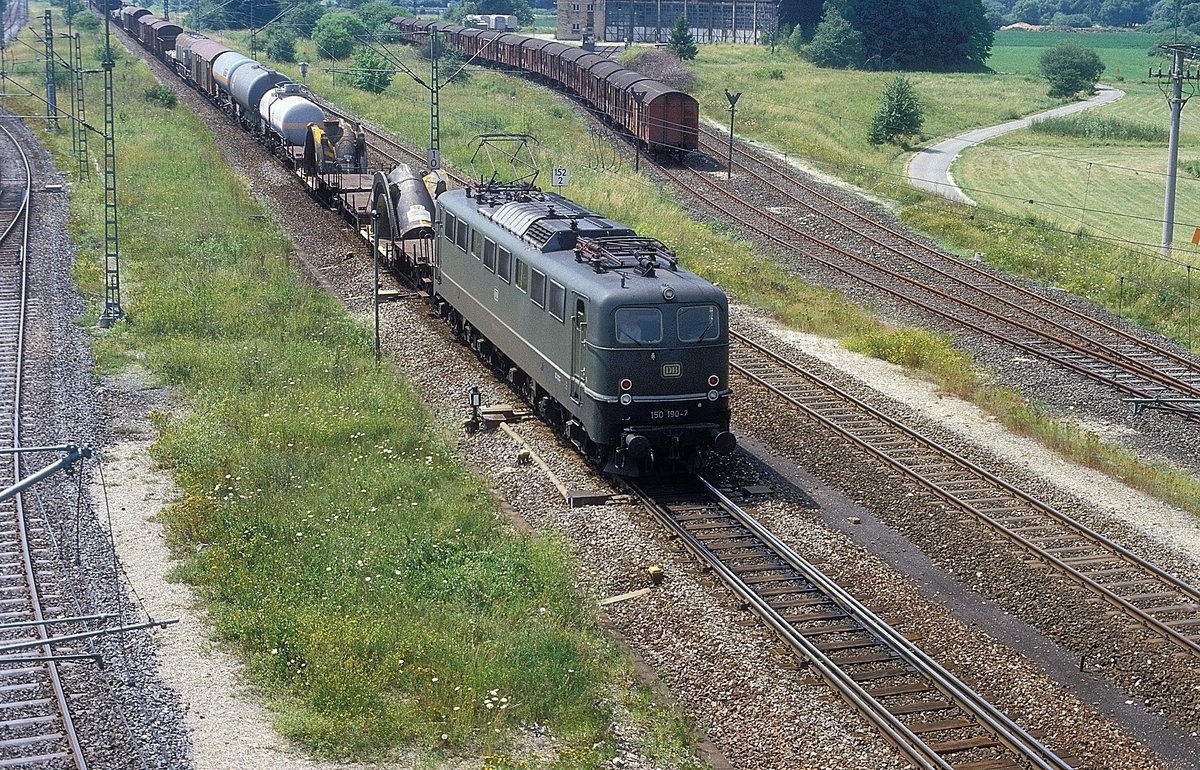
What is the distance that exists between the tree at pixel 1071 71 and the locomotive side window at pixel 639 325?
8799cm

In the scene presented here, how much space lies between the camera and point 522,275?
21.3 meters

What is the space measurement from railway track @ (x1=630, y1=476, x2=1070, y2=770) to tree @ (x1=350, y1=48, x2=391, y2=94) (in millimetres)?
58223

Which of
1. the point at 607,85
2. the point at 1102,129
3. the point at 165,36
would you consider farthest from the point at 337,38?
the point at 1102,129

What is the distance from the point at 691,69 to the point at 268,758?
80.5m

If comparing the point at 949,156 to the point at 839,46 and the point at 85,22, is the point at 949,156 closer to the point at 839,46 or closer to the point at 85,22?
the point at 839,46

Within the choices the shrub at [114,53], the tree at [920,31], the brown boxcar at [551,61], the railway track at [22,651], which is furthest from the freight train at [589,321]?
the tree at [920,31]

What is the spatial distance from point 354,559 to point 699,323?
588 centimetres

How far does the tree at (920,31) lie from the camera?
101750 millimetres

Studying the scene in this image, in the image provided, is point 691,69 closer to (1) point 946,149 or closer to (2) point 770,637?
(1) point 946,149

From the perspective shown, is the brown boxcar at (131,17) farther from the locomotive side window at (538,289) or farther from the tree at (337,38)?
the locomotive side window at (538,289)

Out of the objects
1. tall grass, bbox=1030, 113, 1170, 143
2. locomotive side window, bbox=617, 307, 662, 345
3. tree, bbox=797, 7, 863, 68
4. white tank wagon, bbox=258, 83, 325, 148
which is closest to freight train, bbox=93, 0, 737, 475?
locomotive side window, bbox=617, 307, 662, 345

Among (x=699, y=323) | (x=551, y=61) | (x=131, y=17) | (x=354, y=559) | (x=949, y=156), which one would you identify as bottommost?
(x=354, y=559)

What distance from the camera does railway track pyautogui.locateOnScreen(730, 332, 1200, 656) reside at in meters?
15.5

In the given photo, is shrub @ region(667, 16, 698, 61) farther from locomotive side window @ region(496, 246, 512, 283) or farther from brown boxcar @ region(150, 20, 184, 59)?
locomotive side window @ region(496, 246, 512, 283)
